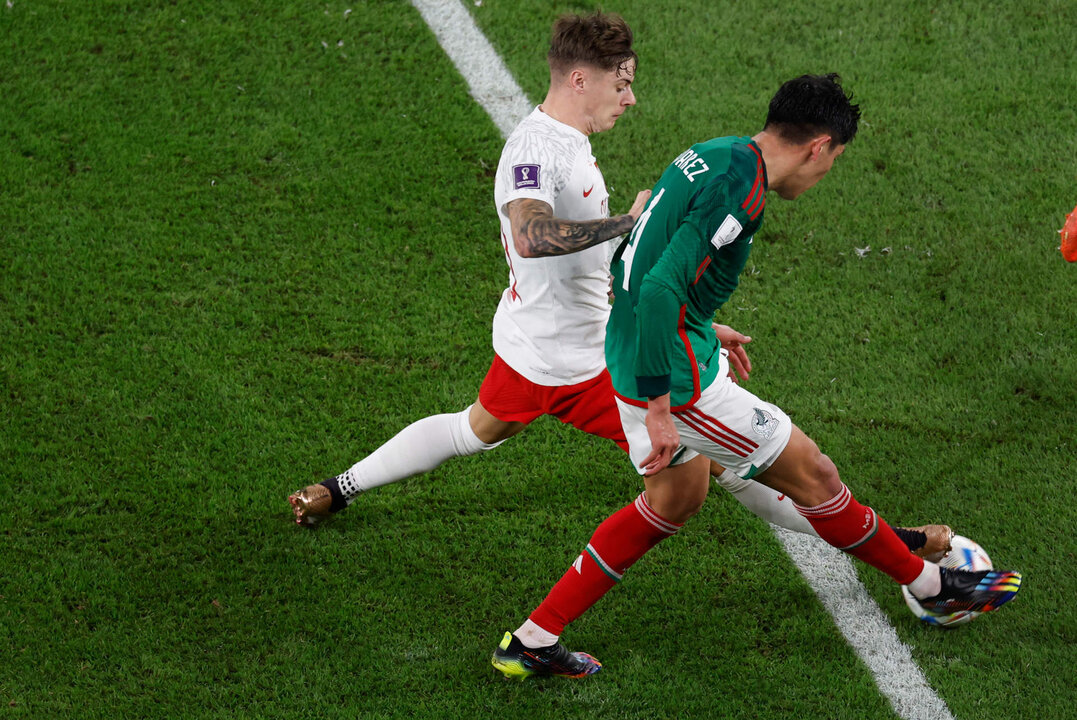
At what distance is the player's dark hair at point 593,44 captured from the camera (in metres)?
3.32

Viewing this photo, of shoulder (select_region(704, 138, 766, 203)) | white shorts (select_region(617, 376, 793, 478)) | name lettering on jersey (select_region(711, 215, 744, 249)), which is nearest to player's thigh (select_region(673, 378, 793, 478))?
white shorts (select_region(617, 376, 793, 478))

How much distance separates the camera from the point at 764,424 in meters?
3.20

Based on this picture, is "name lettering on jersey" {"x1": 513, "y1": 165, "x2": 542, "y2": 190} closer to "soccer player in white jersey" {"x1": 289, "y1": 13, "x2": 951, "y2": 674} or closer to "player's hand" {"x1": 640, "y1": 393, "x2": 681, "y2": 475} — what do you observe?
"soccer player in white jersey" {"x1": 289, "y1": 13, "x2": 951, "y2": 674}

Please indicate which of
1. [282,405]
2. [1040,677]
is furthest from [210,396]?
[1040,677]

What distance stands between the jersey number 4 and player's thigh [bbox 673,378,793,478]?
413mm

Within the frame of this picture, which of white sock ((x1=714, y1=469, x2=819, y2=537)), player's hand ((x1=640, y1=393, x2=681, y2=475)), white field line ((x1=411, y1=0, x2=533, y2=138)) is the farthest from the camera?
white field line ((x1=411, y1=0, x2=533, y2=138))

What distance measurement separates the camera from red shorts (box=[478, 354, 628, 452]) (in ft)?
11.6

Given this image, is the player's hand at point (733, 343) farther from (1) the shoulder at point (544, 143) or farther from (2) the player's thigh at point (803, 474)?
(1) the shoulder at point (544, 143)

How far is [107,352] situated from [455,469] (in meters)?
1.62

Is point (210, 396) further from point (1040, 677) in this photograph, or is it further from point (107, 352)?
point (1040, 677)

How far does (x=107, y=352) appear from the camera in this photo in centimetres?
464

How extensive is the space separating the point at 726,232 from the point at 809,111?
0.43 metres

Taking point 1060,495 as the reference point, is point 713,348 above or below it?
above

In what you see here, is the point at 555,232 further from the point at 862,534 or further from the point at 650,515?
the point at 862,534
